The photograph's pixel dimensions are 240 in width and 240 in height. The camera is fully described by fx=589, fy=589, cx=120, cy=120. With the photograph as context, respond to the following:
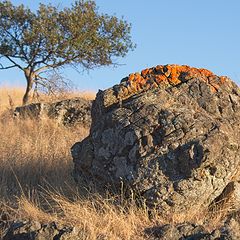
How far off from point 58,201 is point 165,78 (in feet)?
7.03

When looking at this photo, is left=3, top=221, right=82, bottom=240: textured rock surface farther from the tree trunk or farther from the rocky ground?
the tree trunk

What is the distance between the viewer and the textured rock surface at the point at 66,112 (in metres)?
14.2

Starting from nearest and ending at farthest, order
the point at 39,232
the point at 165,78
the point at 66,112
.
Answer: the point at 39,232, the point at 165,78, the point at 66,112

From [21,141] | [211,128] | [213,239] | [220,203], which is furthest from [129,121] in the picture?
[21,141]

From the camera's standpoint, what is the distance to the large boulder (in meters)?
6.33

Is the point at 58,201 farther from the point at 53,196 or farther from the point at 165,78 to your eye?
the point at 165,78

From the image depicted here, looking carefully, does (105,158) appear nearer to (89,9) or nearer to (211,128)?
(211,128)

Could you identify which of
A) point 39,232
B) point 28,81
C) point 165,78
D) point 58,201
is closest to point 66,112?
point 165,78

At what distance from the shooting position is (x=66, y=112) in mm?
14578

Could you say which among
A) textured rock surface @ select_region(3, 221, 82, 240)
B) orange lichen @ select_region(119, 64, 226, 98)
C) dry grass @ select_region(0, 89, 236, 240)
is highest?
orange lichen @ select_region(119, 64, 226, 98)

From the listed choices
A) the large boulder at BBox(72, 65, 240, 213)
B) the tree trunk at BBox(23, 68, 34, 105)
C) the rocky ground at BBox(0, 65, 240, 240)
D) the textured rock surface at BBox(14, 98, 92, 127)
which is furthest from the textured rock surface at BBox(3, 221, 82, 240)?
the tree trunk at BBox(23, 68, 34, 105)

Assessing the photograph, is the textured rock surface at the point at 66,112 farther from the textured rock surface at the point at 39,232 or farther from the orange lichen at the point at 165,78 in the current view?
the textured rock surface at the point at 39,232

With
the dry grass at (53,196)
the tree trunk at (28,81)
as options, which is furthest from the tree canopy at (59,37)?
the dry grass at (53,196)

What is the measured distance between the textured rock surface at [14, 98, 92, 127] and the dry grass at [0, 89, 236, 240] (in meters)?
3.77
